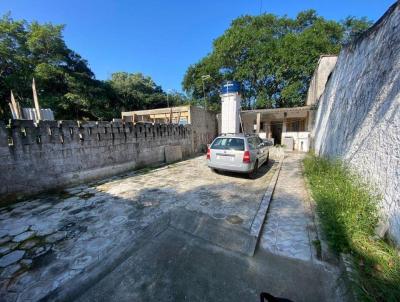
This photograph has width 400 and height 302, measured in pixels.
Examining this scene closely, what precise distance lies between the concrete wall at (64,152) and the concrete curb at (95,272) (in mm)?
3837

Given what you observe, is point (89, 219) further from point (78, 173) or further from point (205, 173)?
point (205, 173)

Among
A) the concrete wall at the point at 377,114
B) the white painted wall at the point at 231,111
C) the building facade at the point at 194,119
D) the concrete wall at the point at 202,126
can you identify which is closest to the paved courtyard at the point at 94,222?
the concrete wall at the point at 377,114

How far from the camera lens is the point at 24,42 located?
1889cm

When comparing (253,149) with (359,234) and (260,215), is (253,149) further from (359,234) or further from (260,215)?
(359,234)

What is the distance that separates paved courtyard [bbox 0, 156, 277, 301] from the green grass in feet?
4.25

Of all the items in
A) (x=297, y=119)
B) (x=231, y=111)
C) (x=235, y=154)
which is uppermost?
(x=231, y=111)

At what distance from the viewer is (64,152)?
17.5ft

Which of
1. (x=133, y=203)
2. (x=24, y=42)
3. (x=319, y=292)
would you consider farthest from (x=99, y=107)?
(x=319, y=292)

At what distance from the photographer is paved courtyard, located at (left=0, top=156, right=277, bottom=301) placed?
7.23ft

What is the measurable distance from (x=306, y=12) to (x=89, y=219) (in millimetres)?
29884

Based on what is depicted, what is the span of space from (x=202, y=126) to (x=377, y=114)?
35.0 ft

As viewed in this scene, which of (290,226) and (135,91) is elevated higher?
(135,91)

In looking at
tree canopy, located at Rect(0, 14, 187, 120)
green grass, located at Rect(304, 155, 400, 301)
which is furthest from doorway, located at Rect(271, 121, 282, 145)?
green grass, located at Rect(304, 155, 400, 301)

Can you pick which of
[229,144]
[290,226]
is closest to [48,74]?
[229,144]
